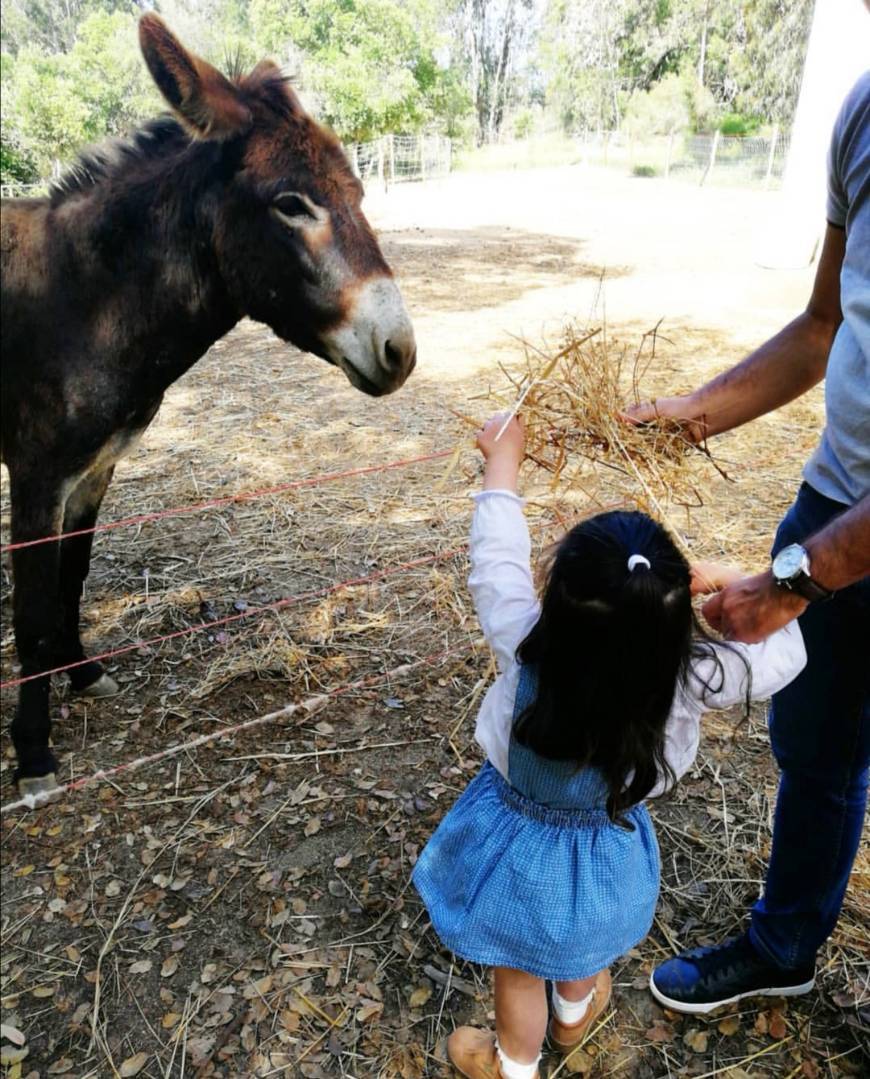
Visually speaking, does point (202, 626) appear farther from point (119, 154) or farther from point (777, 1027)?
point (777, 1027)

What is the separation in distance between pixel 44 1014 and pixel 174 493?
3234mm

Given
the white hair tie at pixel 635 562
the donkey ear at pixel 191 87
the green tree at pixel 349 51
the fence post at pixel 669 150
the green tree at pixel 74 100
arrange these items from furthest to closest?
1. the fence post at pixel 669 150
2. the green tree at pixel 349 51
3. the green tree at pixel 74 100
4. the donkey ear at pixel 191 87
5. the white hair tie at pixel 635 562

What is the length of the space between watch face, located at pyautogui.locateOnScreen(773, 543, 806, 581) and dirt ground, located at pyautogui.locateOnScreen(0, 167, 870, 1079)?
1.22 meters

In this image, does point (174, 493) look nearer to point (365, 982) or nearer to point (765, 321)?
point (365, 982)

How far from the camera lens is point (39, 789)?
2.51 m

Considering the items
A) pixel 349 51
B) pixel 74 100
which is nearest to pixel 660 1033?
pixel 74 100

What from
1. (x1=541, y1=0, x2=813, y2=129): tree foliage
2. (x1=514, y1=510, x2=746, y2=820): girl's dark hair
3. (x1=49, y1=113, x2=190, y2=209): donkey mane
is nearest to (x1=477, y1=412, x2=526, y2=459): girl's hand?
(x1=514, y1=510, x2=746, y2=820): girl's dark hair

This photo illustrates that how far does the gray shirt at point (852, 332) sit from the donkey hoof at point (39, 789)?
2.57 meters

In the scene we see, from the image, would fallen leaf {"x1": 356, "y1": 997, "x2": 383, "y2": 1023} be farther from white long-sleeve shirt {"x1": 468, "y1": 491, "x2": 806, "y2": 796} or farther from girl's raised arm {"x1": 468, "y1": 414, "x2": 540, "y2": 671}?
girl's raised arm {"x1": 468, "y1": 414, "x2": 540, "y2": 671}

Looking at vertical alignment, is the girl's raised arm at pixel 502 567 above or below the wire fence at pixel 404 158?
above

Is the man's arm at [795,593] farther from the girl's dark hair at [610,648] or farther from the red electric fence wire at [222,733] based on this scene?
the red electric fence wire at [222,733]

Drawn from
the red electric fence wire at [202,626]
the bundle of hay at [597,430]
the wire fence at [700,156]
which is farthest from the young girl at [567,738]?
the wire fence at [700,156]

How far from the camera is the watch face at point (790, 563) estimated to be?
1239 millimetres

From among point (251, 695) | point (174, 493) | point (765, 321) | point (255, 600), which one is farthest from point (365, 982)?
point (765, 321)
